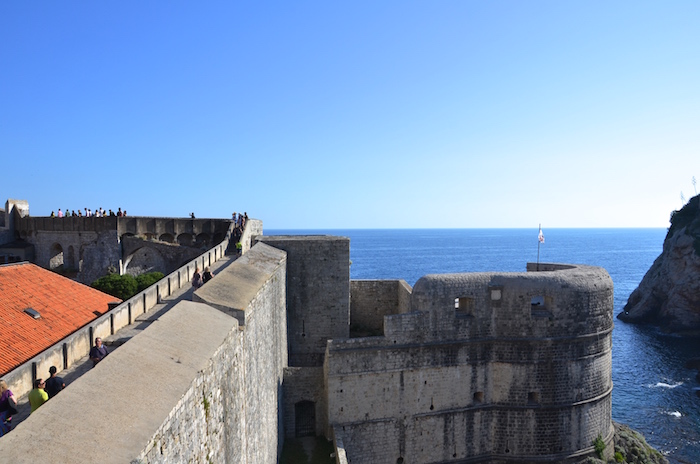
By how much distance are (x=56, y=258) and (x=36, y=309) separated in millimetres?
17263

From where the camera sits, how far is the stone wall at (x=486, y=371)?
16469mm

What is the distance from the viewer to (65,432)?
3.89 m

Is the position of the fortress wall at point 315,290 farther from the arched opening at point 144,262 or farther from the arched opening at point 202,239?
the arched opening at point 144,262

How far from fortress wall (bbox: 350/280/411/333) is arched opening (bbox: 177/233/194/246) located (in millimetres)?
11641

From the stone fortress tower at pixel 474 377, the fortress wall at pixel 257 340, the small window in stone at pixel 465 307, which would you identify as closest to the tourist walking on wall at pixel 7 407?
the fortress wall at pixel 257 340

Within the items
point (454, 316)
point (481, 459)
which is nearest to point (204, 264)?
point (454, 316)

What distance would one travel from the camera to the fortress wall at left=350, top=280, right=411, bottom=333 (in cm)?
2131

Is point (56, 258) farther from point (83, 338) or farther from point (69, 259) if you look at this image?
point (83, 338)

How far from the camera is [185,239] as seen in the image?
27516 mm

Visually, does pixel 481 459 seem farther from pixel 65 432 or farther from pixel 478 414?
pixel 65 432

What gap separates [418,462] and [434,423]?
60.0 inches

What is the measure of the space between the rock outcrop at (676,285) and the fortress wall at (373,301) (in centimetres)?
3702

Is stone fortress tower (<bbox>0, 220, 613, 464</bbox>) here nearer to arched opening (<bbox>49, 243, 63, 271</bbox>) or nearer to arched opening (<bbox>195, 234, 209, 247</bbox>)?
arched opening (<bbox>195, 234, 209, 247</bbox>)

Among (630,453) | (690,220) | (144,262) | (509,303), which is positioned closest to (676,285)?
(690,220)
